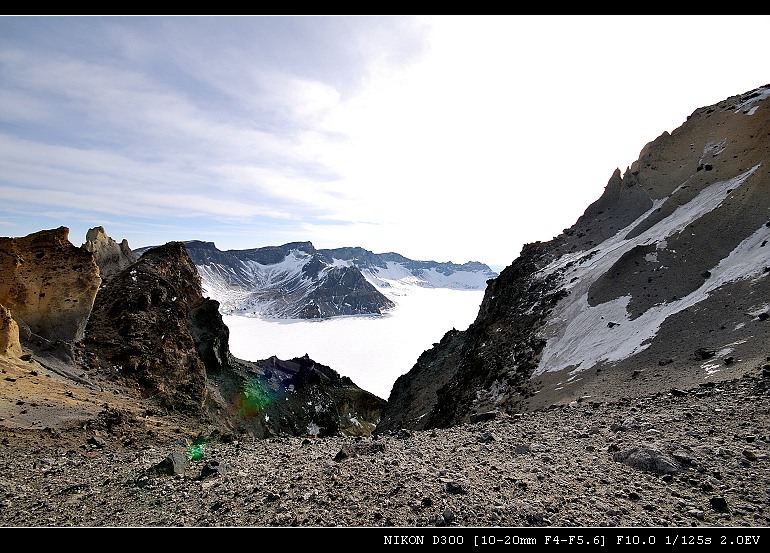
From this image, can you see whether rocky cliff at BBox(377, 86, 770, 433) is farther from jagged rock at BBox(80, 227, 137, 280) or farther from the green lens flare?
jagged rock at BBox(80, 227, 137, 280)

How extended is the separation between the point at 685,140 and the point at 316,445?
46349mm

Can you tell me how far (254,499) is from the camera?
7395 millimetres

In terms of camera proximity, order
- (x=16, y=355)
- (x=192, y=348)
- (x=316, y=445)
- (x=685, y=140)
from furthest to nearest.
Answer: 1. (x=685, y=140)
2. (x=192, y=348)
3. (x=16, y=355)
4. (x=316, y=445)

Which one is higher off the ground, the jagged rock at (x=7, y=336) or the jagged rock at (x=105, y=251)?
the jagged rock at (x=105, y=251)

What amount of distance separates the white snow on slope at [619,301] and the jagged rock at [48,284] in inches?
1176

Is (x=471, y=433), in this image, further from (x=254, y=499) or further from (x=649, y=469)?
(x=254, y=499)

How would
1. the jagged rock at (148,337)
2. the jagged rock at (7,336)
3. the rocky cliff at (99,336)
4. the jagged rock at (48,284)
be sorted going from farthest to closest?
the jagged rock at (148,337)
the jagged rock at (48,284)
the rocky cliff at (99,336)
the jagged rock at (7,336)

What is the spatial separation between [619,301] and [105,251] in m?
53.6

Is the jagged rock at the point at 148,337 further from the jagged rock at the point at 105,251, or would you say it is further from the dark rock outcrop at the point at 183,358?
the jagged rock at the point at 105,251

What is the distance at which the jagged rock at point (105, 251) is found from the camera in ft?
140

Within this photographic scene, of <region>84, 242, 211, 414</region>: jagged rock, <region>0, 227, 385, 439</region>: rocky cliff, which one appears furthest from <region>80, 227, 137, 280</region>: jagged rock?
<region>84, 242, 211, 414</region>: jagged rock

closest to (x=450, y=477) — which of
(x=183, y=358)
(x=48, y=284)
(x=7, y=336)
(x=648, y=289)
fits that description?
(x=648, y=289)

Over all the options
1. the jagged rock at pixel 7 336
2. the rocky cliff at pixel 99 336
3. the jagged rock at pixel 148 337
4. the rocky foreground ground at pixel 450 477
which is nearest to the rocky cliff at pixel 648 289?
the rocky foreground ground at pixel 450 477
